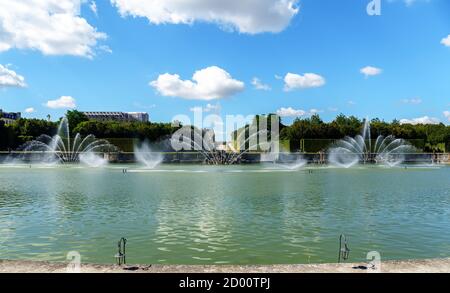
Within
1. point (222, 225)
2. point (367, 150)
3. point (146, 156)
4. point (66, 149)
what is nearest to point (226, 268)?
point (222, 225)

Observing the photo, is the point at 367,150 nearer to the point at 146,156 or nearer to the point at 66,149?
the point at 146,156

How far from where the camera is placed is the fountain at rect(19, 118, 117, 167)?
67562 mm

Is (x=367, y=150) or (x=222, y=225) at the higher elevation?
(x=367, y=150)

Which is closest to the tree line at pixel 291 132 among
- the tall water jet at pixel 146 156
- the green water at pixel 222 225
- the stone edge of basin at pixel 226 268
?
the tall water jet at pixel 146 156

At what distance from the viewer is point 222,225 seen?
1450cm

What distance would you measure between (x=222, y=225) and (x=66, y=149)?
68.5 metres

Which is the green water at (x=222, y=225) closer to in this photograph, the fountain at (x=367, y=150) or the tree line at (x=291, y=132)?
the fountain at (x=367, y=150)

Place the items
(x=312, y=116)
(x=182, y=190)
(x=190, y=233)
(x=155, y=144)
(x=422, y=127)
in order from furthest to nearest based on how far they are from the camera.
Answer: (x=312, y=116) → (x=422, y=127) → (x=155, y=144) → (x=182, y=190) → (x=190, y=233)

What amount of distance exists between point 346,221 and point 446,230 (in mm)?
3114

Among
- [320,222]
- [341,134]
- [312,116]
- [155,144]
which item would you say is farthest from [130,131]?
[320,222]

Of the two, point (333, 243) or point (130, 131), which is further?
point (130, 131)

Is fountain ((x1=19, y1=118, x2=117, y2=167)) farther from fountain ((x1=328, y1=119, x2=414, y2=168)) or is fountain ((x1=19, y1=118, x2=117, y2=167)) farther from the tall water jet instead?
fountain ((x1=328, y1=119, x2=414, y2=168))

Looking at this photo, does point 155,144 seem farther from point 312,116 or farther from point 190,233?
point 190,233

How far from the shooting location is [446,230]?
14.1m
